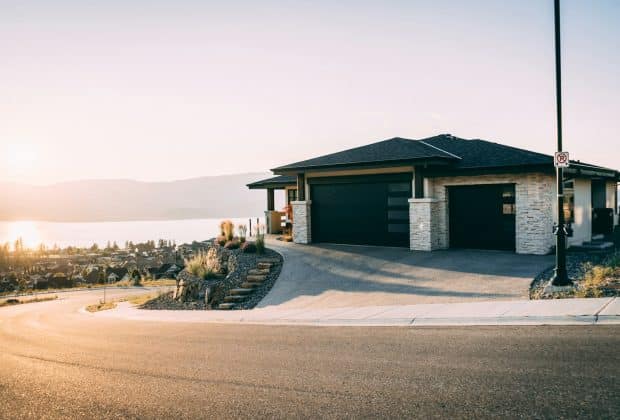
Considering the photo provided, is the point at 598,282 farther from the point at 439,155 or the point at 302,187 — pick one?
the point at 302,187

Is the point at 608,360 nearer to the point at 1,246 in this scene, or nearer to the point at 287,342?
the point at 287,342

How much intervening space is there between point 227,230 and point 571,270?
57.5 ft

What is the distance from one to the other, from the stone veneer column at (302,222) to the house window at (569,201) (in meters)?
11.6

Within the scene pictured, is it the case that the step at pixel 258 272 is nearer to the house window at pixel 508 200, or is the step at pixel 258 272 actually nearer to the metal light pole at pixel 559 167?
the house window at pixel 508 200

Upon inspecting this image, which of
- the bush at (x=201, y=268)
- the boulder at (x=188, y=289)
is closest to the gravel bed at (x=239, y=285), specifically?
the boulder at (x=188, y=289)

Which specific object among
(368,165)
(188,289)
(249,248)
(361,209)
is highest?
(368,165)

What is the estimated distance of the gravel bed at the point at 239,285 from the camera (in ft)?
63.5

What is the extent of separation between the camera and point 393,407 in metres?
6.26

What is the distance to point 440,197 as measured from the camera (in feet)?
76.9

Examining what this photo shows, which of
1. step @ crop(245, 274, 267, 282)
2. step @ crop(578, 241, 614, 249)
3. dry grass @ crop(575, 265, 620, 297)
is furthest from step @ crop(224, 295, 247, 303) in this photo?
step @ crop(578, 241, 614, 249)

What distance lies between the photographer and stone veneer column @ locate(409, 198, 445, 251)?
22891mm

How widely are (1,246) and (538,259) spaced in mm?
74002

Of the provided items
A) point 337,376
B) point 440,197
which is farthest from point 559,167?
point 440,197

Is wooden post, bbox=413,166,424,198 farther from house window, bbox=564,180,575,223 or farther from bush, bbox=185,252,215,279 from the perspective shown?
bush, bbox=185,252,215,279
